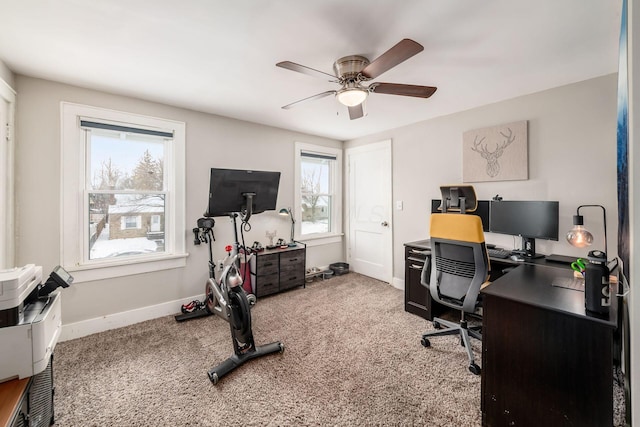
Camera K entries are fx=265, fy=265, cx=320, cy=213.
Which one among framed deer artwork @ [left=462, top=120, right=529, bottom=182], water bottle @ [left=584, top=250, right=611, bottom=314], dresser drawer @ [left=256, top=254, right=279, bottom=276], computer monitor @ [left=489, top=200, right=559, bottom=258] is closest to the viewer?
water bottle @ [left=584, top=250, right=611, bottom=314]

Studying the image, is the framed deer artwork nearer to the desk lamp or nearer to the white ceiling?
the white ceiling

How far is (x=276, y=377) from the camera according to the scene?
1.97m

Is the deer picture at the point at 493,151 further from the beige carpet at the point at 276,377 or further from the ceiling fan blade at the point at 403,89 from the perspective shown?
the beige carpet at the point at 276,377

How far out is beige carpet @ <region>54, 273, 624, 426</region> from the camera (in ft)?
5.36

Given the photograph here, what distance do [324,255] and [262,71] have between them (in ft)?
10.2

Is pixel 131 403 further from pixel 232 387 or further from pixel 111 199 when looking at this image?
pixel 111 199

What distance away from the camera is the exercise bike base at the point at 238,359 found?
1.93 meters

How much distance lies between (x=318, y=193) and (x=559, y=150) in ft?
10.2

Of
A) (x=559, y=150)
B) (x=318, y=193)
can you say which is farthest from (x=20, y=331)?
(x=559, y=150)

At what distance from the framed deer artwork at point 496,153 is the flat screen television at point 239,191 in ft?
7.54

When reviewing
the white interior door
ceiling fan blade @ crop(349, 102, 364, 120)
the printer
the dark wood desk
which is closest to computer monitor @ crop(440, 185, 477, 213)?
the dark wood desk

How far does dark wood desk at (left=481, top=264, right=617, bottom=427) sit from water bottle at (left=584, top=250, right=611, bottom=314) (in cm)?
4

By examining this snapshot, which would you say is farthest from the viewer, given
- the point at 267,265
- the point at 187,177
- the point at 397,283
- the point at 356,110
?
the point at 397,283

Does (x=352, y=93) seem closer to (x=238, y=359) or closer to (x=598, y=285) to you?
(x=598, y=285)
